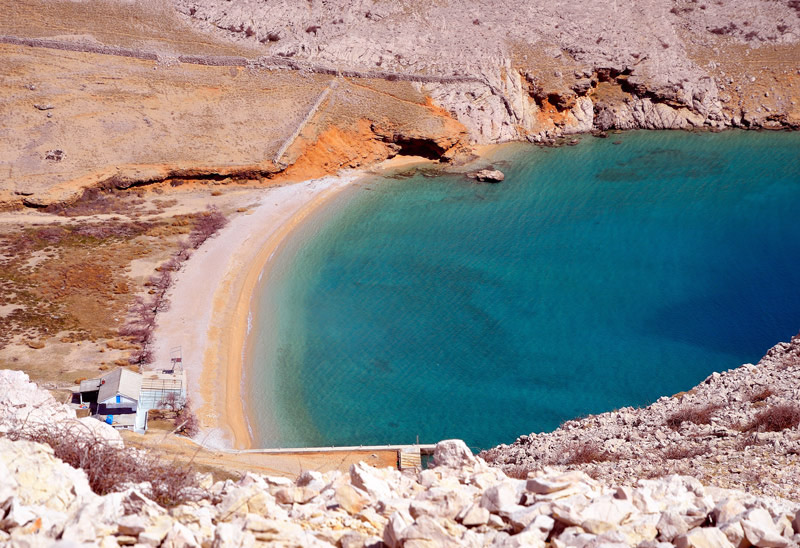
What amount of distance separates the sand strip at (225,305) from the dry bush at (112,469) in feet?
48.0

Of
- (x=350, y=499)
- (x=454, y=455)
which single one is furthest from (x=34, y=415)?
(x=454, y=455)

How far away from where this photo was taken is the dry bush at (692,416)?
22750mm

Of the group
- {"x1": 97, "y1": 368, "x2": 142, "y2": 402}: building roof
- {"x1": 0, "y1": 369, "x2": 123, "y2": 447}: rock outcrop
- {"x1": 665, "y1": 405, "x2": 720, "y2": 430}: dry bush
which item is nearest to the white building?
{"x1": 97, "y1": 368, "x2": 142, "y2": 402}: building roof

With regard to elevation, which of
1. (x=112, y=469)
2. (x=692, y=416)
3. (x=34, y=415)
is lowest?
(x=692, y=416)

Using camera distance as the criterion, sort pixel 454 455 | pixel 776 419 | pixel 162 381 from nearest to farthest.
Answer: pixel 454 455 < pixel 776 419 < pixel 162 381

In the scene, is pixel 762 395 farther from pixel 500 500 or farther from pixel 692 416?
pixel 500 500

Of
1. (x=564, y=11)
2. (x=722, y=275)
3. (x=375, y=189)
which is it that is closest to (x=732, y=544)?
(x=722, y=275)

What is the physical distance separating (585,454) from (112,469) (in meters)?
13.9

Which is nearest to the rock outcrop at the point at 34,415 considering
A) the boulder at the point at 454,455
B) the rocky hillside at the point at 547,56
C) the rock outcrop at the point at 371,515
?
the rock outcrop at the point at 371,515

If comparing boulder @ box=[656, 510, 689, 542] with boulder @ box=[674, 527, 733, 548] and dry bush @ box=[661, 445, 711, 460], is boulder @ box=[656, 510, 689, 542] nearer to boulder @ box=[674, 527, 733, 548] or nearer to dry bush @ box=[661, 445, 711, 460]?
boulder @ box=[674, 527, 733, 548]

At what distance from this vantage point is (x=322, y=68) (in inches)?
2271

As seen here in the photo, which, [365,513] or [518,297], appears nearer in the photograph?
[365,513]

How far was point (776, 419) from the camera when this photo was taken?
68.5ft

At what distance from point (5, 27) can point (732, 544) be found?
6542 cm
